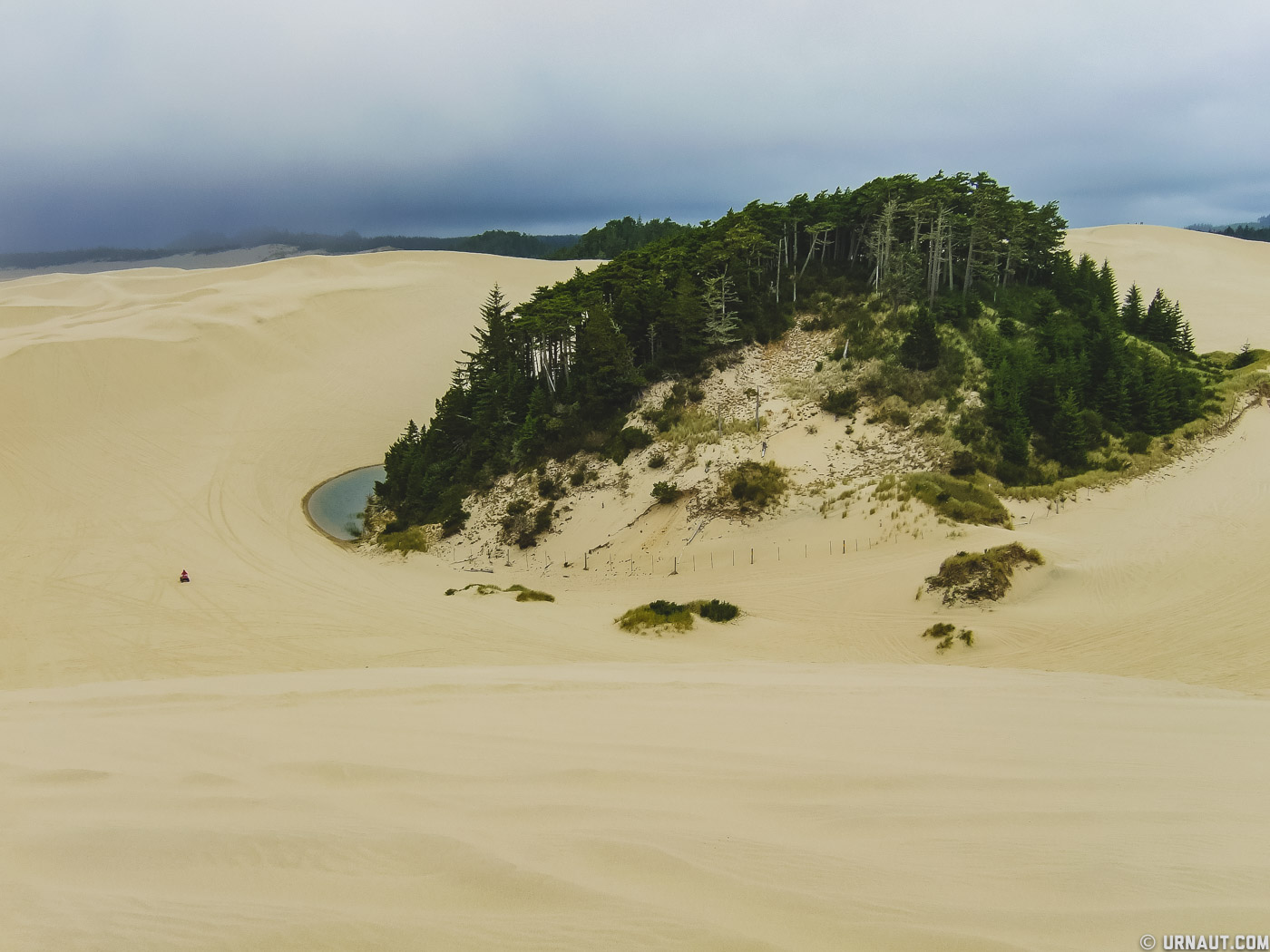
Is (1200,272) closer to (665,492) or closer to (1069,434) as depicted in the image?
(1069,434)

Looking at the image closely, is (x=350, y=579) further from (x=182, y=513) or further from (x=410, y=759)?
(x=410, y=759)

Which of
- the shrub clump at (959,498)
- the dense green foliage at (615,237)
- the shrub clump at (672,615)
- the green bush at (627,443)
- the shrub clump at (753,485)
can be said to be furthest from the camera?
the dense green foliage at (615,237)

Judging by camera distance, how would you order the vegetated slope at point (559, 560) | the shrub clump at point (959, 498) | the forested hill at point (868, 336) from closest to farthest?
the vegetated slope at point (559, 560) → the shrub clump at point (959, 498) → the forested hill at point (868, 336)

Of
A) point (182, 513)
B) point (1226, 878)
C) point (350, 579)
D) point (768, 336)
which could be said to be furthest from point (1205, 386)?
point (182, 513)

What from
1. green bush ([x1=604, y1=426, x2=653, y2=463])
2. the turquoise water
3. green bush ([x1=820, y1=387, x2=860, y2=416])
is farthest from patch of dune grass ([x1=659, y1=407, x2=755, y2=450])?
the turquoise water

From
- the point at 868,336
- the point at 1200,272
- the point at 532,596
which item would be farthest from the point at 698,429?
the point at 1200,272

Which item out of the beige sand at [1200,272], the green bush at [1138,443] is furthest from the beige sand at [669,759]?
the beige sand at [1200,272]

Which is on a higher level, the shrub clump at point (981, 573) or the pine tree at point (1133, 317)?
the pine tree at point (1133, 317)

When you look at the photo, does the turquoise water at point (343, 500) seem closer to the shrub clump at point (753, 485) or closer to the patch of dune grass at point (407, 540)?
the patch of dune grass at point (407, 540)

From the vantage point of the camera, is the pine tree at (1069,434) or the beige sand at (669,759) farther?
the pine tree at (1069,434)
